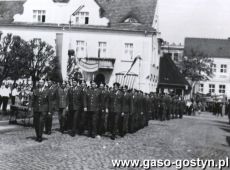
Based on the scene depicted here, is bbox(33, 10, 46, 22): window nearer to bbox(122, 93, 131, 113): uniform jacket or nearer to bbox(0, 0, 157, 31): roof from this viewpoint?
bbox(0, 0, 157, 31): roof

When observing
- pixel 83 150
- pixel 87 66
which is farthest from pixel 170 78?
pixel 83 150

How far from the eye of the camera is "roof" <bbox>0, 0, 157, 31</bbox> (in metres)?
44.3

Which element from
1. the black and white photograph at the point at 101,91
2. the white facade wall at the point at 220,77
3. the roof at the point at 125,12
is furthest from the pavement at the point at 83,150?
the white facade wall at the point at 220,77

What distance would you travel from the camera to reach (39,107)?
14172mm

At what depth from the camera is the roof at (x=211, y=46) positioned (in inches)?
3162

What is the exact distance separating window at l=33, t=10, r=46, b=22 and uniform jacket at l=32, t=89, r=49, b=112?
33.5 meters

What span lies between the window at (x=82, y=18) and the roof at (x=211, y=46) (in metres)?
36.0

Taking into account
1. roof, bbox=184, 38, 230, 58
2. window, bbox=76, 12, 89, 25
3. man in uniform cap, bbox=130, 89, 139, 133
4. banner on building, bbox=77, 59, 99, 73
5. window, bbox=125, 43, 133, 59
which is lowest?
man in uniform cap, bbox=130, 89, 139, 133

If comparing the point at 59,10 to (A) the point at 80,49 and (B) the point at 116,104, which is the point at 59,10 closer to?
(A) the point at 80,49

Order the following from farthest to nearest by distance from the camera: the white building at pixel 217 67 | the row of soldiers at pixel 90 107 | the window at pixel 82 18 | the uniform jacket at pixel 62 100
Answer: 1. the white building at pixel 217 67
2. the window at pixel 82 18
3. the uniform jacket at pixel 62 100
4. the row of soldiers at pixel 90 107

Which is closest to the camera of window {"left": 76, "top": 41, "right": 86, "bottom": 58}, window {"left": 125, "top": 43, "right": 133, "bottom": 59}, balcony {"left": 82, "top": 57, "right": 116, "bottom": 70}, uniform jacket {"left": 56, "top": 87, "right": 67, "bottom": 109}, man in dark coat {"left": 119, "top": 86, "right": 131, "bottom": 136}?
man in dark coat {"left": 119, "top": 86, "right": 131, "bottom": 136}

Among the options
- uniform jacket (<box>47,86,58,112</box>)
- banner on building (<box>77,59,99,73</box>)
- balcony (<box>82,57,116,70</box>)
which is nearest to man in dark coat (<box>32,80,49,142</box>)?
uniform jacket (<box>47,86,58,112</box>)

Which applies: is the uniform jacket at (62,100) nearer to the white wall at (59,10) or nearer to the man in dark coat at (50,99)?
the man in dark coat at (50,99)

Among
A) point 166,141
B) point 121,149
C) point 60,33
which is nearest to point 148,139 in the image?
point 166,141
